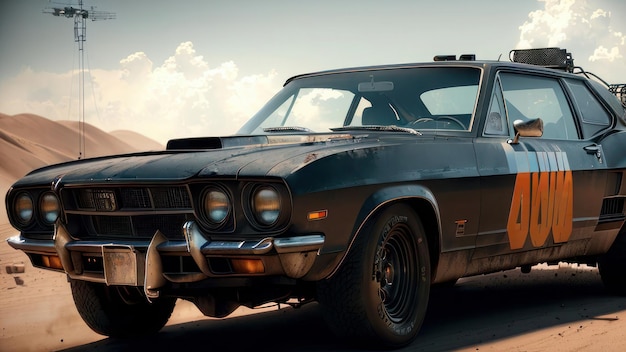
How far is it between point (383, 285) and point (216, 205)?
108 centimetres

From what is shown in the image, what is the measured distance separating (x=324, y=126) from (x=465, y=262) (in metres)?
1.29

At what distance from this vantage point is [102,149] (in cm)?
7719

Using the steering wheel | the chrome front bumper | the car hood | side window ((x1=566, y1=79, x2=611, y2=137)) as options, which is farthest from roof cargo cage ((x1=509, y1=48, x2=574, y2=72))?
the chrome front bumper

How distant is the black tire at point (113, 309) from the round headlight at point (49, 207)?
0.54 metres

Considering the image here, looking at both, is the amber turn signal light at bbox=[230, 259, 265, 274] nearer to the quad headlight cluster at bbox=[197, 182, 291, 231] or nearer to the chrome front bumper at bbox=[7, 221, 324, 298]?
the chrome front bumper at bbox=[7, 221, 324, 298]

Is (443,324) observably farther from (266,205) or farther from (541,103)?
(266,205)

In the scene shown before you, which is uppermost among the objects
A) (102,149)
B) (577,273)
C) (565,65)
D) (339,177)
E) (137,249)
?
(565,65)

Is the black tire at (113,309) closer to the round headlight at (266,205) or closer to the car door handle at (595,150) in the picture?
the round headlight at (266,205)

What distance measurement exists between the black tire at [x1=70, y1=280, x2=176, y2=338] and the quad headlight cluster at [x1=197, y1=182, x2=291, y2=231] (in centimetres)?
124

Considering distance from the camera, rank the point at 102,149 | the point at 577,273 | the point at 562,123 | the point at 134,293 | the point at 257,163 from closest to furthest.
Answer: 1. the point at 257,163
2. the point at 134,293
3. the point at 562,123
4. the point at 577,273
5. the point at 102,149

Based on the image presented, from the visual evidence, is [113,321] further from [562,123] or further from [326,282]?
[562,123]

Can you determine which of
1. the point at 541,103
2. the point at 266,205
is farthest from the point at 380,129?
the point at 541,103

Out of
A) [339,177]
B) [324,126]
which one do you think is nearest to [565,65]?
[324,126]

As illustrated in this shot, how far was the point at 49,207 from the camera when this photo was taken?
559 cm
